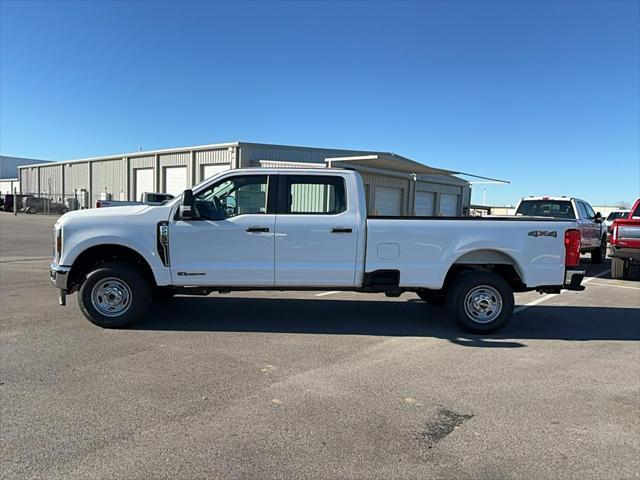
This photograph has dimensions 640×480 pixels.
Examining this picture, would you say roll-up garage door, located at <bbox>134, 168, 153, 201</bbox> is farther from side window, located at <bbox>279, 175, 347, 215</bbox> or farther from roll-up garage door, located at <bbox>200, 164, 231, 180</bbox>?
side window, located at <bbox>279, 175, 347, 215</bbox>

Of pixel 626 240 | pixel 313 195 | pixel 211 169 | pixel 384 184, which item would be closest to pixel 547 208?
pixel 626 240

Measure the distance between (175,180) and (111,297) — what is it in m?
29.1

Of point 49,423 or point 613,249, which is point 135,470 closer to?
point 49,423

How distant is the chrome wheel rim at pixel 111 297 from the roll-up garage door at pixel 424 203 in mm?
28146

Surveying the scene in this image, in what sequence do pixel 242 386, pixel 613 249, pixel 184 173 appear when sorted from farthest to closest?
1. pixel 184 173
2. pixel 613 249
3. pixel 242 386

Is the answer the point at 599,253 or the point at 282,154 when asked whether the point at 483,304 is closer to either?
the point at 599,253

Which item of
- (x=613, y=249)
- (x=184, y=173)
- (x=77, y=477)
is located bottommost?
(x=77, y=477)

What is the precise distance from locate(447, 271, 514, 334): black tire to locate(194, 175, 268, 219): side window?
2813 millimetres

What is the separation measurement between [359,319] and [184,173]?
2818 centimetres

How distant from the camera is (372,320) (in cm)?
726

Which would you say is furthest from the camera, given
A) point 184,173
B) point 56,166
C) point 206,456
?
point 56,166

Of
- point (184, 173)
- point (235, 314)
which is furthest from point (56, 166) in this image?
point (235, 314)

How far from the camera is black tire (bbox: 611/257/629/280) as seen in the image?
11945 mm

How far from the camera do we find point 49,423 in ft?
12.0
